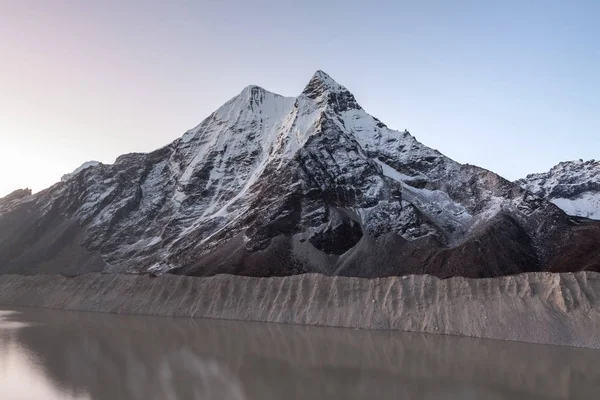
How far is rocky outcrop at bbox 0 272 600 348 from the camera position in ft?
180

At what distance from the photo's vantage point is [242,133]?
176125 millimetres

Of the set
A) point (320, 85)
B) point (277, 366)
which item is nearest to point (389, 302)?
point (277, 366)

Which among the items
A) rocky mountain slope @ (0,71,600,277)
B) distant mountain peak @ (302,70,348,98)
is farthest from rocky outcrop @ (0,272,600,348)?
distant mountain peak @ (302,70,348,98)

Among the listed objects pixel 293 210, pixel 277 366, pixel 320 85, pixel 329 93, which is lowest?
pixel 277 366

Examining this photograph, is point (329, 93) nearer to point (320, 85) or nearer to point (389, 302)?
point (320, 85)

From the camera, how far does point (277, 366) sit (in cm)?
3625

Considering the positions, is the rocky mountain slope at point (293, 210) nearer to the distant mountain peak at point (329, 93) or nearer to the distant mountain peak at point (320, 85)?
the distant mountain peak at point (329, 93)

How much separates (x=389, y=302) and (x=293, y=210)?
6358 centimetres

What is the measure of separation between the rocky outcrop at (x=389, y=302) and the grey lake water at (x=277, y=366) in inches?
158

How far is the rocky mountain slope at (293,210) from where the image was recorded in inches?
4178

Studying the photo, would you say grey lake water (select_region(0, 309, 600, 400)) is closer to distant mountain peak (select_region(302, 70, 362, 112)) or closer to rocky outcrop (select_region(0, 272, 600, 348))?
rocky outcrop (select_region(0, 272, 600, 348))

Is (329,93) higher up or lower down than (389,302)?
higher up

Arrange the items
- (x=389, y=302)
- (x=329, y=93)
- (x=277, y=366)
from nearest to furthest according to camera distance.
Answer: (x=277, y=366)
(x=389, y=302)
(x=329, y=93)

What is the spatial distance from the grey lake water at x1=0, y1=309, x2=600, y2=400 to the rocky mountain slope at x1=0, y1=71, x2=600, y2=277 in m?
46.2
